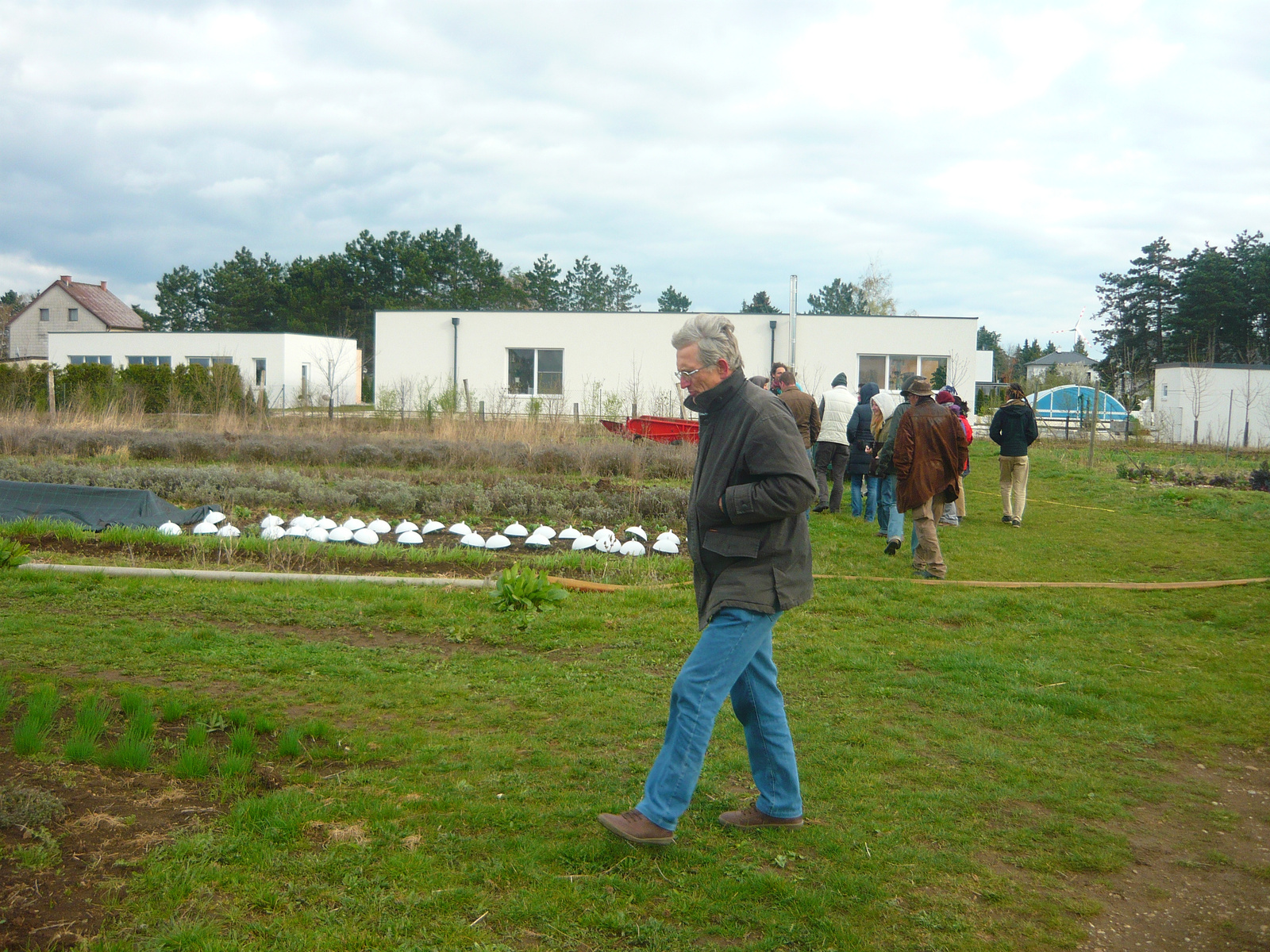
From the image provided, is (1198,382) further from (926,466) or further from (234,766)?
(234,766)

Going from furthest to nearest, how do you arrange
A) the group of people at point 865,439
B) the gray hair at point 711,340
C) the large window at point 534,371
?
the large window at point 534,371 → the group of people at point 865,439 → the gray hair at point 711,340

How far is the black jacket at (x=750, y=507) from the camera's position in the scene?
3.41m

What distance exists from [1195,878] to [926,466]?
5.76 metres

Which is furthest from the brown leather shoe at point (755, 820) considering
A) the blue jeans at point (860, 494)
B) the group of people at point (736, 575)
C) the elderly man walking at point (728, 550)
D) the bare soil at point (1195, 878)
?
the blue jeans at point (860, 494)

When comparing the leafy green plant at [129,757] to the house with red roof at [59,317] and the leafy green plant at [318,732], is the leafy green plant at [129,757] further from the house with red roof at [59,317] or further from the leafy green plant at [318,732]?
the house with red roof at [59,317]

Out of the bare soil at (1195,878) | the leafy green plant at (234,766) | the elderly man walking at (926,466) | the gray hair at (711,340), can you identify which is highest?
the gray hair at (711,340)

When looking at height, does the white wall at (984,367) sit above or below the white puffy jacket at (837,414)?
above

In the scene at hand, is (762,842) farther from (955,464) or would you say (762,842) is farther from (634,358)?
(634,358)

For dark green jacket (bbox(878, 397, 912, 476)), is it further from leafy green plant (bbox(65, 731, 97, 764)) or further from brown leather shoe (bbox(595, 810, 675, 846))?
leafy green plant (bbox(65, 731, 97, 764))

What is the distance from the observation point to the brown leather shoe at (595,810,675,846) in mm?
3447

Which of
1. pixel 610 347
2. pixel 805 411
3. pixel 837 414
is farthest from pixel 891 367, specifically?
pixel 805 411

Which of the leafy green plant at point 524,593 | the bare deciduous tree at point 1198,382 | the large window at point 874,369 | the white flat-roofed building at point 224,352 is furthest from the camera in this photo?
the white flat-roofed building at point 224,352

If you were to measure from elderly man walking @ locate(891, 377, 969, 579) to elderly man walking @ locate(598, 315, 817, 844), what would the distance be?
5.70 meters

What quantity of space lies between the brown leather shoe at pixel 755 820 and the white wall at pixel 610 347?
86.0ft
